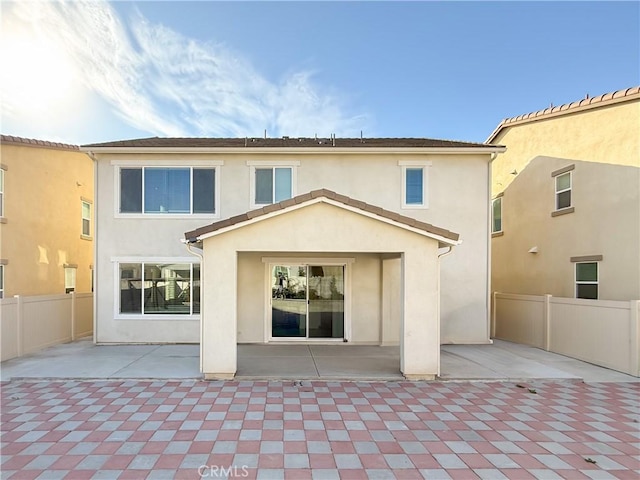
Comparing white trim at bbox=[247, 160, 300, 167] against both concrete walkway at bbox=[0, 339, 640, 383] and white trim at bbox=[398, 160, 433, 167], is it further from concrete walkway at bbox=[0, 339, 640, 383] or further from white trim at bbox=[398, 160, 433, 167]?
concrete walkway at bbox=[0, 339, 640, 383]

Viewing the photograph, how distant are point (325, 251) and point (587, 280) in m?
8.99

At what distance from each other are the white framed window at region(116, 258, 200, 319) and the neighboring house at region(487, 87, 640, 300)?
1198 cm

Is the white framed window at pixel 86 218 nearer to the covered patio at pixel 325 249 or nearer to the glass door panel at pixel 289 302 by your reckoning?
the glass door panel at pixel 289 302

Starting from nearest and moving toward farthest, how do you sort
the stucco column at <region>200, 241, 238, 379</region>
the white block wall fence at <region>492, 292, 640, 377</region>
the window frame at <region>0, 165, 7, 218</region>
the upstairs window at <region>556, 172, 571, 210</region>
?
the stucco column at <region>200, 241, 238, 379</region>
the white block wall fence at <region>492, 292, 640, 377</region>
the upstairs window at <region>556, 172, 571, 210</region>
the window frame at <region>0, 165, 7, 218</region>

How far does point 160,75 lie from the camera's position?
43.4 feet

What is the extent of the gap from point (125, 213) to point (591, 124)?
1470 centimetres

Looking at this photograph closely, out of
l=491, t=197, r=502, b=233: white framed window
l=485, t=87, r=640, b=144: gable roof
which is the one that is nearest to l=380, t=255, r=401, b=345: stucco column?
l=491, t=197, r=502, b=233: white framed window

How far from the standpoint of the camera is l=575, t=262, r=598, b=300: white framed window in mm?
9891

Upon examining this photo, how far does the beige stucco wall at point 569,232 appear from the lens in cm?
899

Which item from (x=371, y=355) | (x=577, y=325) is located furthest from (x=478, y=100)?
(x=371, y=355)

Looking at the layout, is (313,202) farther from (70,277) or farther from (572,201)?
(70,277)

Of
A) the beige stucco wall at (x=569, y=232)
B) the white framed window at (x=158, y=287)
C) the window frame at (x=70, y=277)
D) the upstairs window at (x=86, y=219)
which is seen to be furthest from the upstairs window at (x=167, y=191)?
the beige stucco wall at (x=569, y=232)

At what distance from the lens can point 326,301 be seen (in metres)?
9.98

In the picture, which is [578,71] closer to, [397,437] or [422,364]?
[422,364]
